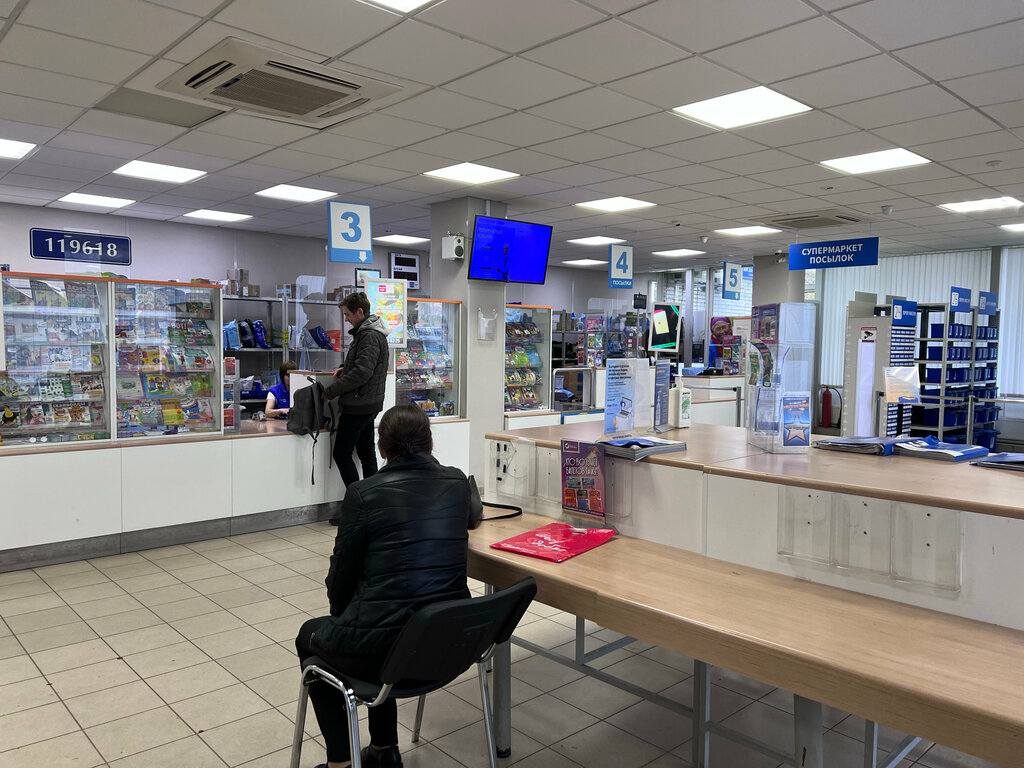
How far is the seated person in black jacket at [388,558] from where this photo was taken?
214 centimetres

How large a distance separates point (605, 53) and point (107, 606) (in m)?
4.26

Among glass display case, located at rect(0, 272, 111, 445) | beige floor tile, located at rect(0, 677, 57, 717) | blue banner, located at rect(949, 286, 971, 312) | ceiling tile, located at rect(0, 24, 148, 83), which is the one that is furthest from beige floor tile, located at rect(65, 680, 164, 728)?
blue banner, located at rect(949, 286, 971, 312)

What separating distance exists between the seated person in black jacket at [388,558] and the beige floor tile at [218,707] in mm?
848

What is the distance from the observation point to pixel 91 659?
3.47 metres

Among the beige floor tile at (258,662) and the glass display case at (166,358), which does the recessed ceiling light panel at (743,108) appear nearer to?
the glass display case at (166,358)

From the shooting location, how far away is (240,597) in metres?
4.33

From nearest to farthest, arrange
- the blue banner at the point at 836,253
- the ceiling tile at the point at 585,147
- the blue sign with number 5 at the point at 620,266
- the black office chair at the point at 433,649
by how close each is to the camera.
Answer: the black office chair at the point at 433,649 < the ceiling tile at the point at 585,147 < the blue banner at the point at 836,253 < the blue sign with number 5 at the point at 620,266

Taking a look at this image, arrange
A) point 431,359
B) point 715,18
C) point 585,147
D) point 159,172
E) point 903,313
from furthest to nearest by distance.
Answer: point 903,313 < point 431,359 < point 159,172 < point 585,147 < point 715,18

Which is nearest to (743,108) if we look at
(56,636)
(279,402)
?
(279,402)

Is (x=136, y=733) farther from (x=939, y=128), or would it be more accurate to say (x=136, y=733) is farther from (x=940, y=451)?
(x=939, y=128)

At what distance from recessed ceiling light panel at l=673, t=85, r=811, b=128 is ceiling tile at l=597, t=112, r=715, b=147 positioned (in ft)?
0.33

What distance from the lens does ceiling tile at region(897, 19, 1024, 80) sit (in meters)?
3.50

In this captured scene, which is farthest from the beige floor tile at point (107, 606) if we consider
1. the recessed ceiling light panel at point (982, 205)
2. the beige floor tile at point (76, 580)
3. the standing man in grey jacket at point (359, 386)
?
the recessed ceiling light panel at point (982, 205)

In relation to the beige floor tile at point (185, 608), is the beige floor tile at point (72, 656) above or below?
below
